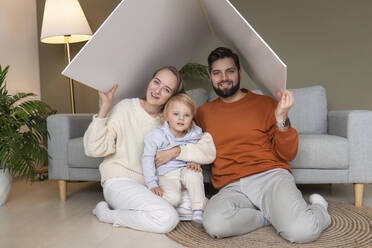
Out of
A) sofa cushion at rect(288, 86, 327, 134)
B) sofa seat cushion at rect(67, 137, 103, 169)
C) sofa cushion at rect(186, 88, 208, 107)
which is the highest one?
sofa cushion at rect(186, 88, 208, 107)

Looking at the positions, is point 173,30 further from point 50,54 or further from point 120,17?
point 50,54

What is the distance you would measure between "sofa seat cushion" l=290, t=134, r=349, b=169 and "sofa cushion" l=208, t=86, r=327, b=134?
18.1 inches

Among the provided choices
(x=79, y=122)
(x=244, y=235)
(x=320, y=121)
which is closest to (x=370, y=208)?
(x=320, y=121)

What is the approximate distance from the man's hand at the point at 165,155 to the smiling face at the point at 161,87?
0.25 metres

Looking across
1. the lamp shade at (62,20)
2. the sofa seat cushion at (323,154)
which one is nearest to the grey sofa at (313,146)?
the sofa seat cushion at (323,154)

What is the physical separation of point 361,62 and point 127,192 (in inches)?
92.5

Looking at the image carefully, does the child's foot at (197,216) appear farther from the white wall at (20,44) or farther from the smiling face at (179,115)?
the white wall at (20,44)

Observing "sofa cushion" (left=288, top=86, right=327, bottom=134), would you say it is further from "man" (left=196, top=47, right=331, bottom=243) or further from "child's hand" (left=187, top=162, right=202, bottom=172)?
"child's hand" (left=187, top=162, right=202, bottom=172)

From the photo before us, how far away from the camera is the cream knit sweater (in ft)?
5.84

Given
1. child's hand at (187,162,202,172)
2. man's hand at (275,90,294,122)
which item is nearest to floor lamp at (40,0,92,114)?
child's hand at (187,162,202,172)

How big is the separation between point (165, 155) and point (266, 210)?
57cm

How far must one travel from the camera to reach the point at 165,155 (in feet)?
5.90

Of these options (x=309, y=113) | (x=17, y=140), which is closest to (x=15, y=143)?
(x=17, y=140)

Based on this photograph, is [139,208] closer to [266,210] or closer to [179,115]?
[179,115]
